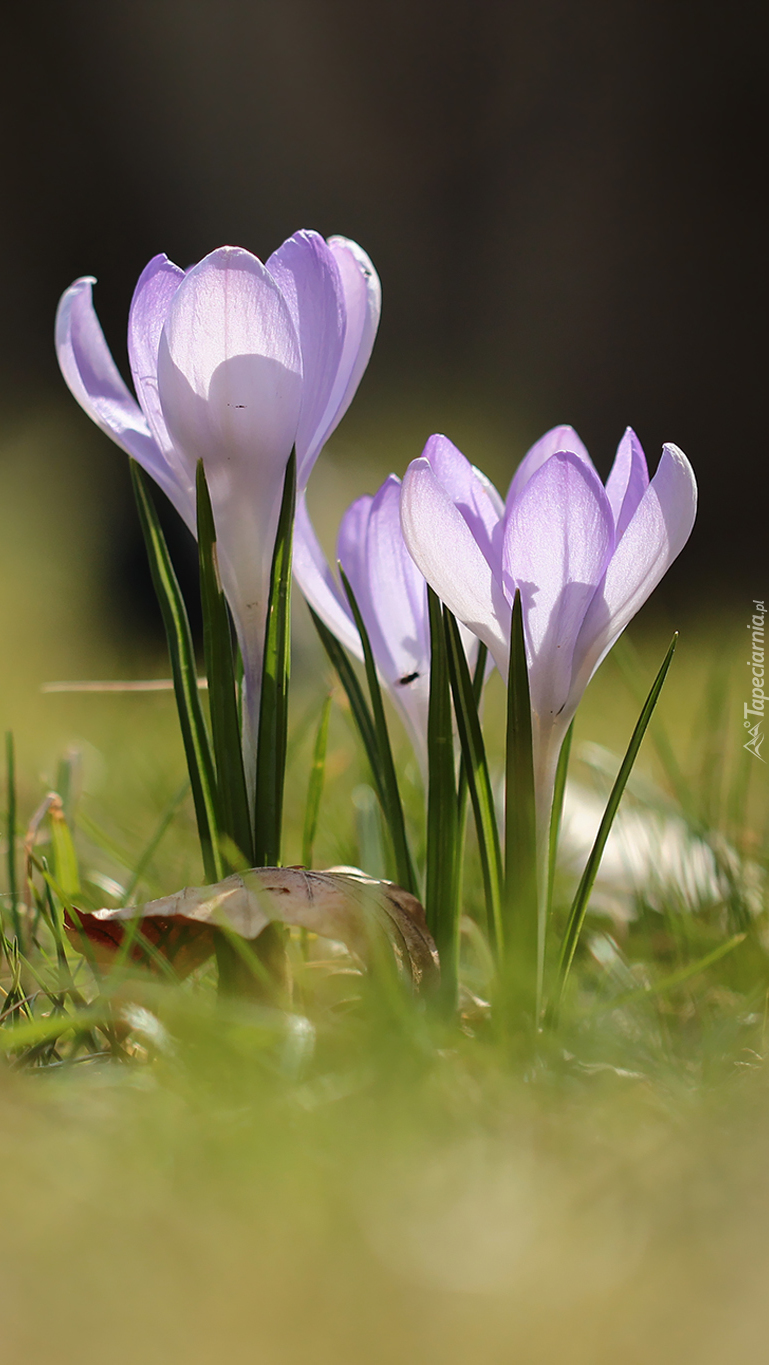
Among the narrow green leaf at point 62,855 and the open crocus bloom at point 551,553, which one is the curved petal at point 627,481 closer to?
the open crocus bloom at point 551,553

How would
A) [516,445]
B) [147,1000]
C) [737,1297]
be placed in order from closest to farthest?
[737,1297] → [147,1000] → [516,445]

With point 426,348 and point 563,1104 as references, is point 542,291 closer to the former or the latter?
point 426,348

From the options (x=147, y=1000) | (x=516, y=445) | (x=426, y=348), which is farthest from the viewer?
(x=426, y=348)

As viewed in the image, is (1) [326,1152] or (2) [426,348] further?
(2) [426,348]

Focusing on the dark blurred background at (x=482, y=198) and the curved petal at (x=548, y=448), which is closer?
the curved petal at (x=548, y=448)

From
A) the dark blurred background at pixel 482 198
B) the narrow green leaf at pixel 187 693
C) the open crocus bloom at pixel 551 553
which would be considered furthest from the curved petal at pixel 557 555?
the dark blurred background at pixel 482 198


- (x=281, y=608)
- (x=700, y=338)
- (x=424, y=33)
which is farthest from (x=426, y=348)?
(x=281, y=608)

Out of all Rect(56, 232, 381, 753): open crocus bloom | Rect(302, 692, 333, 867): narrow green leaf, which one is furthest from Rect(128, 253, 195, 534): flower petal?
Rect(302, 692, 333, 867): narrow green leaf

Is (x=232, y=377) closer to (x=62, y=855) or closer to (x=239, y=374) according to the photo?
(x=239, y=374)
